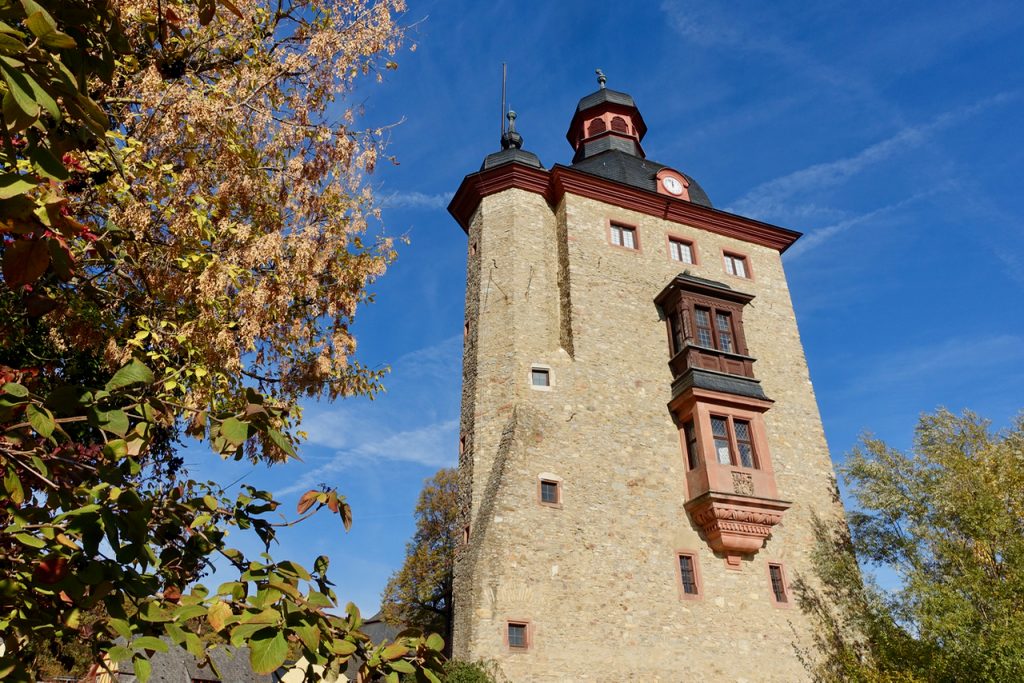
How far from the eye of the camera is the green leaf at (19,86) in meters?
1.63

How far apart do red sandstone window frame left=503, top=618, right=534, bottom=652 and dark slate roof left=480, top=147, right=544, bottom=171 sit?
42.4ft

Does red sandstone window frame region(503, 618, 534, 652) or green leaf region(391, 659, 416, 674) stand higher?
red sandstone window frame region(503, 618, 534, 652)

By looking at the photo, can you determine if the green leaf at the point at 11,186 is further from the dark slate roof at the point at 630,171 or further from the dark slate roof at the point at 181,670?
the dark slate roof at the point at 181,670

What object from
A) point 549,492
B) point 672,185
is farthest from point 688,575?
point 672,185

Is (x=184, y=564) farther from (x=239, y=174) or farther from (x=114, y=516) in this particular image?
(x=239, y=174)

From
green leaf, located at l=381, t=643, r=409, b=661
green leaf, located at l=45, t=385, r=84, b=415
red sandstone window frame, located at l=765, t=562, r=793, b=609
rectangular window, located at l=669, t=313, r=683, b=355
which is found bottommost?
green leaf, located at l=381, t=643, r=409, b=661

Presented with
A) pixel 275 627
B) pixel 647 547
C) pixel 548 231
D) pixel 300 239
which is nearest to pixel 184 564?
pixel 275 627

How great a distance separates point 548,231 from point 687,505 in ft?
28.7

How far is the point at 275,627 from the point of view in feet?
6.54

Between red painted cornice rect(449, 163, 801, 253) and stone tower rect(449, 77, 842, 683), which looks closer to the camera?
stone tower rect(449, 77, 842, 683)

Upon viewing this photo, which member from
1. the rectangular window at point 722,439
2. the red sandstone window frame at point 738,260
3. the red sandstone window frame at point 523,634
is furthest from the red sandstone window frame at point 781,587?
the red sandstone window frame at point 738,260

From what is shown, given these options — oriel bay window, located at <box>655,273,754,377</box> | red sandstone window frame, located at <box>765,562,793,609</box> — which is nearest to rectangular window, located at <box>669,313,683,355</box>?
oriel bay window, located at <box>655,273,754,377</box>

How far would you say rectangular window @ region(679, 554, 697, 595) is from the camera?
50.6ft

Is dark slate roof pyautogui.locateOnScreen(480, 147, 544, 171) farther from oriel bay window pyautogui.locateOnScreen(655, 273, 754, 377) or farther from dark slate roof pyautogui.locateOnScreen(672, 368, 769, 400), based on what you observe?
dark slate roof pyautogui.locateOnScreen(672, 368, 769, 400)
